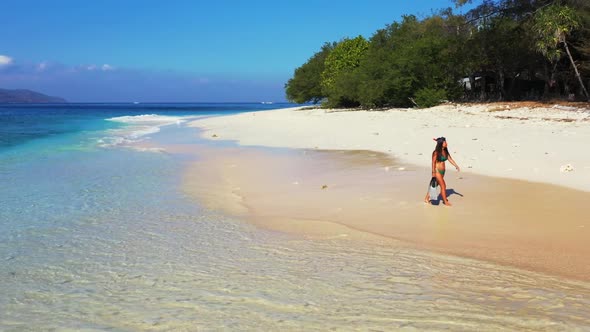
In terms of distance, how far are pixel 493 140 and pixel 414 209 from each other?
8.28 metres

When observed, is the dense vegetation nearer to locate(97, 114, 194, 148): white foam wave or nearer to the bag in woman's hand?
locate(97, 114, 194, 148): white foam wave

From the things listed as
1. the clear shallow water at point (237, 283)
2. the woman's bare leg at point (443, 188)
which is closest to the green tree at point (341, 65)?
the woman's bare leg at point (443, 188)

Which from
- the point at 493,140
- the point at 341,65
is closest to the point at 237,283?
the point at 493,140

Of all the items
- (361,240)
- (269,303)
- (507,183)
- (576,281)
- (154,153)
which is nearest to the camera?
(269,303)

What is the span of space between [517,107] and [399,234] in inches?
858

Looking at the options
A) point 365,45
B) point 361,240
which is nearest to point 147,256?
point 361,240

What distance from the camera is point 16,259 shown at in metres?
5.54

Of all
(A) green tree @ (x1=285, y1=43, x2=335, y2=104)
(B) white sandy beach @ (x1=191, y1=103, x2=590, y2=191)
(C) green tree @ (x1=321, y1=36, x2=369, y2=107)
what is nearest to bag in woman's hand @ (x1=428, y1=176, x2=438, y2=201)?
(B) white sandy beach @ (x1=191, y1=103, x2=590, y2=191)

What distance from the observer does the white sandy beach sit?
10047mm

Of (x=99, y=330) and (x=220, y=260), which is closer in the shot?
(x=99, y=330)

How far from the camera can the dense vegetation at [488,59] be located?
90.8ft

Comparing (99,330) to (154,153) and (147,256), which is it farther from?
(154,153)

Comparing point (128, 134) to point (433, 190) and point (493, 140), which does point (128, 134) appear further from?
point (433, 190)

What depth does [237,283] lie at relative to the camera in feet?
15.3
